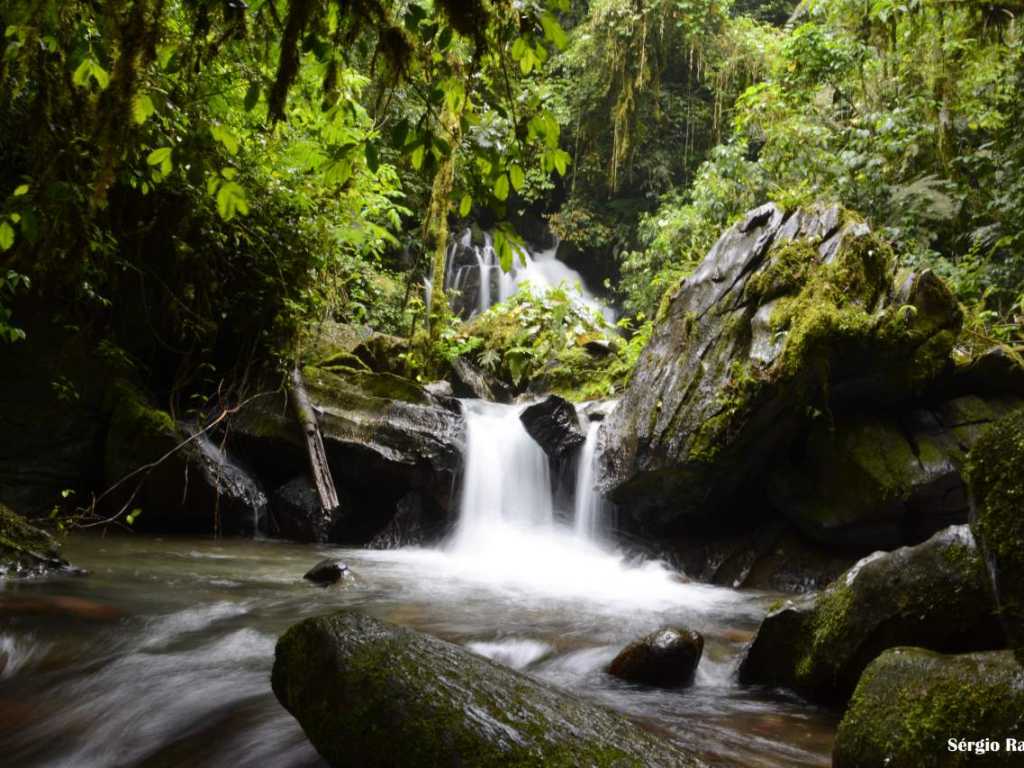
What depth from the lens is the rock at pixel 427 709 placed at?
2018 mm

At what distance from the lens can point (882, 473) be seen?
6445 millimetres

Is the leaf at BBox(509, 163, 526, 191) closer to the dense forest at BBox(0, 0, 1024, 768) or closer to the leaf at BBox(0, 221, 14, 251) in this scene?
the dense forest at BBox(0, 0, 1024, 768)

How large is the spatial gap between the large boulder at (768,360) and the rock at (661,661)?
9.79ft

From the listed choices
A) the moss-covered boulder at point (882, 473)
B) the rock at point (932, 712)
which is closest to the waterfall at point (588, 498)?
the moss-covered boulder at point (882, 473)

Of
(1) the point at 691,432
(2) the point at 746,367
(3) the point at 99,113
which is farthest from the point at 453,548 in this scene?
(3) the point at 99,113

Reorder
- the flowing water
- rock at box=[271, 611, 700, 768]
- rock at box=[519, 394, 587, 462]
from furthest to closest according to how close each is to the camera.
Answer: rock at box=[519, 394, 587, 462] < the flowing water < rock at box=[271, 611, 700, 768]

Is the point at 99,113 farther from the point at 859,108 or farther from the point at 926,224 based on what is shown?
the point at 859,108

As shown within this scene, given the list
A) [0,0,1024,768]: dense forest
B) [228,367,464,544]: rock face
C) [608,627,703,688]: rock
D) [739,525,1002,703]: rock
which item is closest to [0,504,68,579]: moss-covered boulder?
[0,0,1024,768]: dense forest

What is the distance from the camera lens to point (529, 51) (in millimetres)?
1990

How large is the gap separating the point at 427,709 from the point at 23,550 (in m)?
4.24

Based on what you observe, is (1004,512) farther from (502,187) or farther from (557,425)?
(557,425)

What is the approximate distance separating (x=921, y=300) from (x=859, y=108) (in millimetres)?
6566

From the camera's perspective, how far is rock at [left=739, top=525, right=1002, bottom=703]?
3045 mm

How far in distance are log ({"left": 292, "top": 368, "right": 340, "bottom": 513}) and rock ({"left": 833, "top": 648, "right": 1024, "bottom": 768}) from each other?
17.8ft
